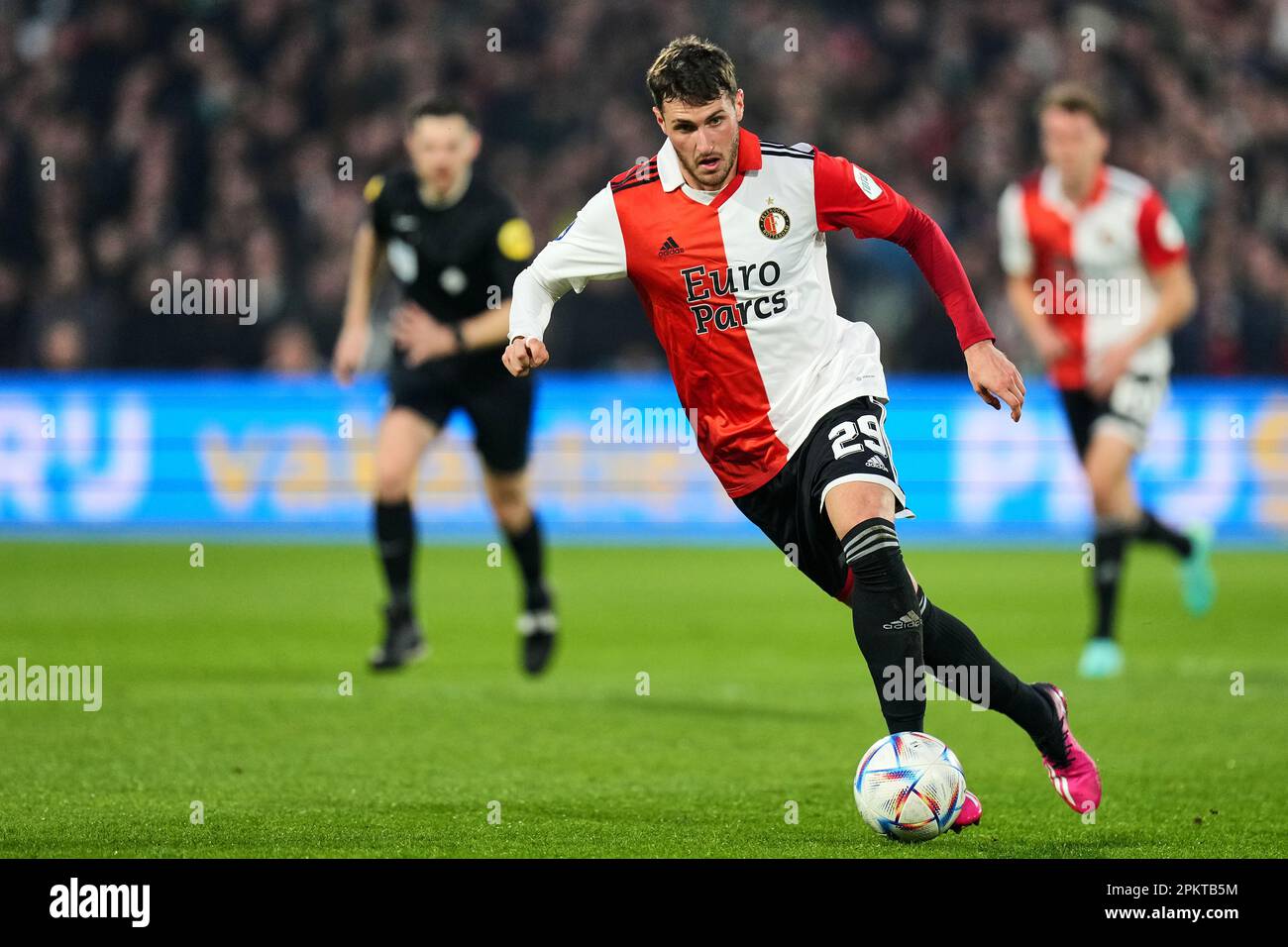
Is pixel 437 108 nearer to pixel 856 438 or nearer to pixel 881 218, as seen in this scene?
pixel 881 218

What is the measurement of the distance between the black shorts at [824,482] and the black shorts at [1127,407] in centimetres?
445

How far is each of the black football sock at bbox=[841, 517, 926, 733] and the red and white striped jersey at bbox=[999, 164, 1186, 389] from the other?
4950 millimetres

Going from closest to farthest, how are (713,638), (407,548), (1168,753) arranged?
(1168,753) < (407,548) < (713,638)

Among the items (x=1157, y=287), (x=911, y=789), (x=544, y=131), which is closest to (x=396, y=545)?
(x=1157, y=287)

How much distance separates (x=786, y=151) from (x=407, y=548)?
402 cm

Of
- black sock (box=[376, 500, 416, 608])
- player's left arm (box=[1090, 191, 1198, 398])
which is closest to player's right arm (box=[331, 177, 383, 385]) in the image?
black sock (box=[376, 500, 416, 608])

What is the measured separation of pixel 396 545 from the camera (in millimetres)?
9094

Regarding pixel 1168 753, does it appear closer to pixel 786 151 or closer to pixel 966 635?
pixel 966 635

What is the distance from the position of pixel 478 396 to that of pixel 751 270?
3.83 meters

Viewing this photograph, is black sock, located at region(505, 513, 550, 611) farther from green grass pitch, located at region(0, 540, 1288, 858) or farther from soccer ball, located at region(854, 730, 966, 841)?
soccer ball, located at region(854, 730, 966, 841)

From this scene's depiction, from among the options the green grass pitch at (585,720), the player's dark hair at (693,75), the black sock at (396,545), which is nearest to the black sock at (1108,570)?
the green grass pitch at (585,720)
